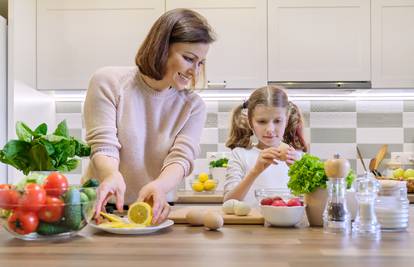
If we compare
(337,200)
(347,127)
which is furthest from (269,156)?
(347,127)

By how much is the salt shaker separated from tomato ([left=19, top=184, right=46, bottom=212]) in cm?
66

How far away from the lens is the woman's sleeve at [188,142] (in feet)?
5.01

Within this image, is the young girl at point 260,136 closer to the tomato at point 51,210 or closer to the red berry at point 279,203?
the red berry at point 279,203

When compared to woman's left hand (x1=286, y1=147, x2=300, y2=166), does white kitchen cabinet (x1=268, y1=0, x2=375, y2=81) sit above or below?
above

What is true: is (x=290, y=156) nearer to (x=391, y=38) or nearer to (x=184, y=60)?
(x=184, y=60)

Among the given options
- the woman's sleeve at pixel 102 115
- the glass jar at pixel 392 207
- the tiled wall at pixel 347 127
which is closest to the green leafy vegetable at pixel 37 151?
the woman's sleeve at pixel 102 115

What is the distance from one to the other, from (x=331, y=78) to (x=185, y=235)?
1.93 m

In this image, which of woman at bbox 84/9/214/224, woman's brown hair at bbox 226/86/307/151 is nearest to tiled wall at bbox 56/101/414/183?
woman's brown hair at bbox 226/86/307/151

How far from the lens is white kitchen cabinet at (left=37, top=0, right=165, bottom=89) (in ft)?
9.39

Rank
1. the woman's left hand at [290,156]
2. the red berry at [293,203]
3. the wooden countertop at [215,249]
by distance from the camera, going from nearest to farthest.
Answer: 1. the wooden countertop at [215,249]
2. the red berry at [293,203]
3. the woman's left hand at [290,156]

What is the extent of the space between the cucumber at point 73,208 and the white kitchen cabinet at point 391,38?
2.17 m

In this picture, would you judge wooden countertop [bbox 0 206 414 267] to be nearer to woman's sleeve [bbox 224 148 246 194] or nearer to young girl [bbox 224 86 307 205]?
young girl [bbox 224 86 307 205]

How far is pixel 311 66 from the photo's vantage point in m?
2.83

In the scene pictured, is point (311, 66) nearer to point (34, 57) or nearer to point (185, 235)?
point (34, 57)
